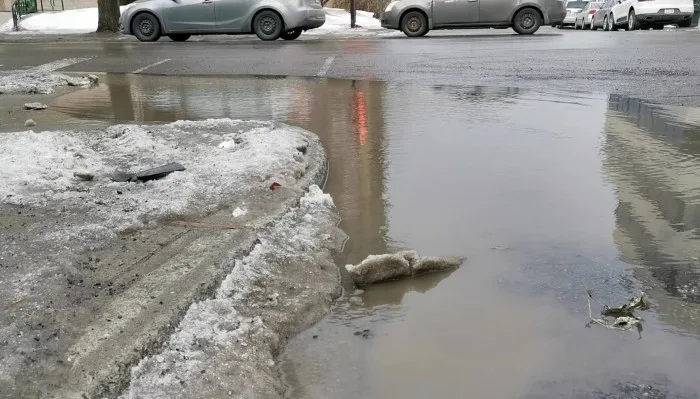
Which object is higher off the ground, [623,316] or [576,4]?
[576,4]

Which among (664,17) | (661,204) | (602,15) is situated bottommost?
(661,204)

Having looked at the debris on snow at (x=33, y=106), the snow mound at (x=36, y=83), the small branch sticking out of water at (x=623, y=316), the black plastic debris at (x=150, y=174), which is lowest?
the small branch sticking out of water at (x=623, y=316)

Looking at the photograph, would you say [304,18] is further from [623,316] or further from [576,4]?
[576,4]

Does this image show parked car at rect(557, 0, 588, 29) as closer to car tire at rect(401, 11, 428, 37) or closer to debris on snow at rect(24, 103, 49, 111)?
car tire at rect(401, 11, 428, 37)

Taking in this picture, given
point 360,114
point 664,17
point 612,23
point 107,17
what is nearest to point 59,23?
point 107,17

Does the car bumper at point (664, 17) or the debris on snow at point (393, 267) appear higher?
the car bumper at point (664, 17)

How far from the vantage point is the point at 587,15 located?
88.5 ft

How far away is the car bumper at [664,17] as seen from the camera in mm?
20125

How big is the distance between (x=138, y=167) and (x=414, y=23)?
1428cm

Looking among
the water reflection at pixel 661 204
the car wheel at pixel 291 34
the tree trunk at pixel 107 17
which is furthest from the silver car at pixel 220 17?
the water reflection at pixel 661 204

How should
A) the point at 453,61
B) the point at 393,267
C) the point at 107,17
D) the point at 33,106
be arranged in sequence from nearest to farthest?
1. the point at 393,267
2. the point at 33,106
3. the point at 453,61
4. the point at 107,17

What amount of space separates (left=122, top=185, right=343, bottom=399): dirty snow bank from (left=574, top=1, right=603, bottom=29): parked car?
25.3m

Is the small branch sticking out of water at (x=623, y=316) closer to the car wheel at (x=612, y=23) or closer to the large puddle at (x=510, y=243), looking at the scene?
the large puddle at (x=510, y=243)

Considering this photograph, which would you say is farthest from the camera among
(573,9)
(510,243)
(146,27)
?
(573,9)
